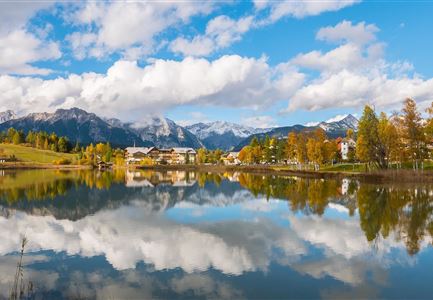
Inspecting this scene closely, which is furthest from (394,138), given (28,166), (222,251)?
(28,166)

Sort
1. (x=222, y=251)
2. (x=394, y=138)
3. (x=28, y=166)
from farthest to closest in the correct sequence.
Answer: (x=28, y=166) → (x=394, y=138) → (x=222, y=251)

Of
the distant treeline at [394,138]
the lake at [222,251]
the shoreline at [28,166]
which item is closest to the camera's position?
the lake at [222,251]

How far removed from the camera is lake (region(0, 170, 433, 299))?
57.0ft

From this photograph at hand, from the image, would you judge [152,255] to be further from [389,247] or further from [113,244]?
[389,247]

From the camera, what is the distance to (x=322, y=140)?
113 meters

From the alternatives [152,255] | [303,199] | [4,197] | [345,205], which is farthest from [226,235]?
[4,197]

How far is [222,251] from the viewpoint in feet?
78.5

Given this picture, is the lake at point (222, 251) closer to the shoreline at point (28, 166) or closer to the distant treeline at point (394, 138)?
the distant treeline at point (394, 138)

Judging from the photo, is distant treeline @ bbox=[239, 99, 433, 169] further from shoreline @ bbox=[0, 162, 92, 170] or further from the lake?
shoreline @ bbox=[0, 162, 92, 170]

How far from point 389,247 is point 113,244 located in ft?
58.4

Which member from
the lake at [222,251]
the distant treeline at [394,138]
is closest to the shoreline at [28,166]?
the distant treeline at [394,138]

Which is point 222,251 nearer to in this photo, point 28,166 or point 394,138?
point 394,138

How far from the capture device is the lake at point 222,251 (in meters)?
17.4

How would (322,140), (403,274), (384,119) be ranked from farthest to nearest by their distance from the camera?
(322,140) < (384,119) < (403,274)
